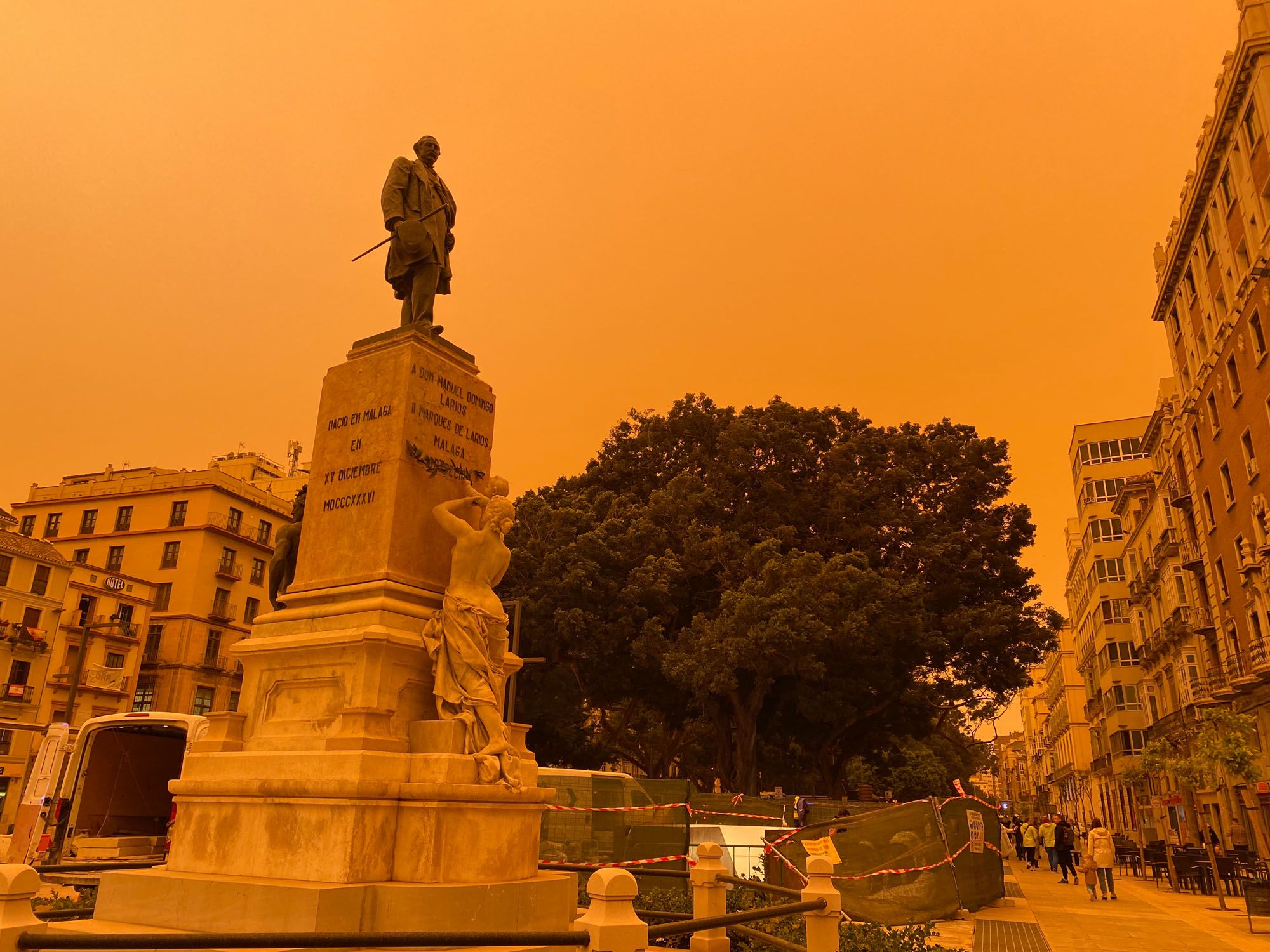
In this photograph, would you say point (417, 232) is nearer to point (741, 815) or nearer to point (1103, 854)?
point (741, 815)

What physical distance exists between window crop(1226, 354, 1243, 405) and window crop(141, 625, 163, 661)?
50540mm

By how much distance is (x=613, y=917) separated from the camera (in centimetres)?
445

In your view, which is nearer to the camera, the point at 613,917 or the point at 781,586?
the point at 613,917

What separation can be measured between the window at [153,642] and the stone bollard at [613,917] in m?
52.6

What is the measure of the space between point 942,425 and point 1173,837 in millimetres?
25696

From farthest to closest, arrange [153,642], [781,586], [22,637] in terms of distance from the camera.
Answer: [153,642]
[22,637]
[781,586]

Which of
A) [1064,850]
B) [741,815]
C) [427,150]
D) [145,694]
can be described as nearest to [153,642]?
[145,694]

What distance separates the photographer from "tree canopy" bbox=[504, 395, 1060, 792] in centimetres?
2722

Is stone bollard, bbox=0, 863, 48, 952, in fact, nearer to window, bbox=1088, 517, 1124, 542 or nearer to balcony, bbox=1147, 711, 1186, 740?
balcony, bbox=1147, 711, 1186, 740

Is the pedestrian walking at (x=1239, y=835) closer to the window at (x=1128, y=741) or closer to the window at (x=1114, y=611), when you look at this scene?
the window at (x=1128, y=741)

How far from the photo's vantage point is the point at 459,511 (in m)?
8.73

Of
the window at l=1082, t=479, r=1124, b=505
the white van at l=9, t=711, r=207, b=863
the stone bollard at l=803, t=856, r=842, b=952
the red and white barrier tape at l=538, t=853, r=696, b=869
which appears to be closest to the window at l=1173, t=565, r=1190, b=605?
the window at l=1082, t=479, r=1124, b=505

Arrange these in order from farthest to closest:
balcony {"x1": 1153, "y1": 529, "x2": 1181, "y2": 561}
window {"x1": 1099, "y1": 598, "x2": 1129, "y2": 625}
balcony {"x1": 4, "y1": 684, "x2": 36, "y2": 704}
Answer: window {"x1": 1099, "y1": 598, "x2": 1129, "y2": 625} → balcony {"x1": 1153, "y1": 529, "x2": 1181, "y2": 561} → balcony {"x1": 4, "y1": 684, "x2": 36, "y2": 704}

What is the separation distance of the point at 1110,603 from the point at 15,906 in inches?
2597
